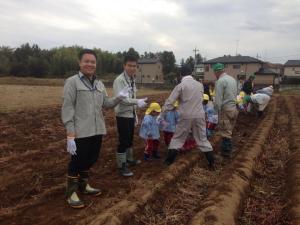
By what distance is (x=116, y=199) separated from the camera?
15.2 feet

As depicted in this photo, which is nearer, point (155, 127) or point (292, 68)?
point (155, 127)

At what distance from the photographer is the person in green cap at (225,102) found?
7.25 meters

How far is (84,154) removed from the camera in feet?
14.7

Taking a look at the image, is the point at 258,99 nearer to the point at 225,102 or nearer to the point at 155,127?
the point at 225,102

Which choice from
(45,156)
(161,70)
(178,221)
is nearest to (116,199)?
(178,221)

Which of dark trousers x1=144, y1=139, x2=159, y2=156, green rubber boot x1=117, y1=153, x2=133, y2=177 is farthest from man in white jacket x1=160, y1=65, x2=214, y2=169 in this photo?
green rubber boot x1=117, y1=153, x2=133, y2=177

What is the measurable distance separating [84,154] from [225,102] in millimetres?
3734

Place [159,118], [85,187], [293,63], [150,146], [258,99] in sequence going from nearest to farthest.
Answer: [85,187] → [159,118] → [150,146] → [258,99] → [293,63]

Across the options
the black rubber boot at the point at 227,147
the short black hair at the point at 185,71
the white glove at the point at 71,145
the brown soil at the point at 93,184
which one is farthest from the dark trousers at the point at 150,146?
the white glove at the point at 71,145

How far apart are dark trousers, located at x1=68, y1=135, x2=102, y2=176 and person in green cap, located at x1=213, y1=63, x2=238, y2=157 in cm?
342

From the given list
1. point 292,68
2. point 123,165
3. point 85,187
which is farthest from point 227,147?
point 292,68

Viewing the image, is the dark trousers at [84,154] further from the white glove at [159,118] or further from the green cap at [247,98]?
the green cap at [247,98]

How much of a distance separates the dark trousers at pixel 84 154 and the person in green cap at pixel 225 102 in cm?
342

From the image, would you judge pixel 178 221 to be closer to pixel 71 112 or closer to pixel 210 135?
pixel 71 112
